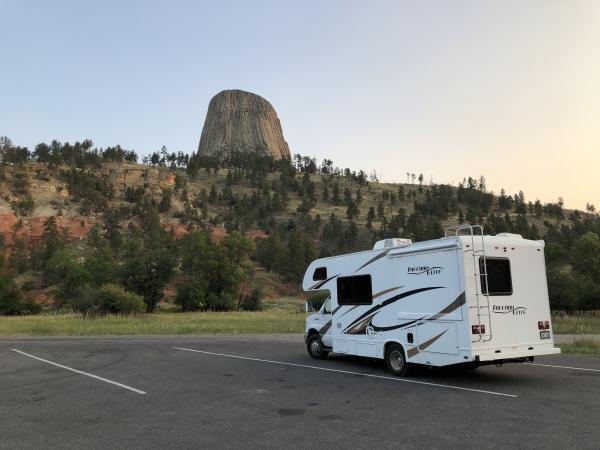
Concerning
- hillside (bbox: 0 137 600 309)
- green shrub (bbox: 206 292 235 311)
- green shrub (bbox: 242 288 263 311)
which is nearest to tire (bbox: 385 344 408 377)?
hillside (bbox: 0 137 600 309)

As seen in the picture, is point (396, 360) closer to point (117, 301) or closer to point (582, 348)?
point (582, 348)

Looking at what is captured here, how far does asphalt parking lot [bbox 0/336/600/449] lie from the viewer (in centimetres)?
716

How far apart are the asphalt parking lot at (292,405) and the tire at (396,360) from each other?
1.12 ft

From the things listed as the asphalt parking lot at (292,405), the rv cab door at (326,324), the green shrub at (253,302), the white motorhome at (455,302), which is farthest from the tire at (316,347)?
the green shrub at (253,302)

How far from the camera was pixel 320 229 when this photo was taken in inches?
4707

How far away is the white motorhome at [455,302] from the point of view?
436 inches

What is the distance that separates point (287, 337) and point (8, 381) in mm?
14981

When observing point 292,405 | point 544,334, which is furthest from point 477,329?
point 292,405

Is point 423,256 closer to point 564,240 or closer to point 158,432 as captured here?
point 158,432

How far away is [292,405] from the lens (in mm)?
9531

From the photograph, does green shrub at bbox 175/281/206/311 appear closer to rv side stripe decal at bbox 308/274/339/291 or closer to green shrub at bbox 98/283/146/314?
green shrub at bbox 98/283/146/314

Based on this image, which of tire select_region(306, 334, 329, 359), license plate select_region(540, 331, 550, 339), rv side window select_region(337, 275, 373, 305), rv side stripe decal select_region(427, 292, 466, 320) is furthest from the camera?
tire select_region(306, 334, 329, 359)

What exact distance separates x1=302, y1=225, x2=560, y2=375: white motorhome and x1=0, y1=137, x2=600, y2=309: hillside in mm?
44645

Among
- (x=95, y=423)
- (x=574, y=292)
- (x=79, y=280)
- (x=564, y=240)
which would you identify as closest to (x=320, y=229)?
(x=564, y=240)
